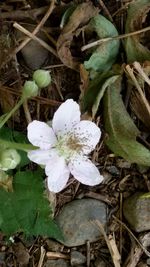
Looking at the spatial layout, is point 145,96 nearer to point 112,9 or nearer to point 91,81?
point 91,81

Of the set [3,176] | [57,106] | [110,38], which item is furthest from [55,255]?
[110,38]

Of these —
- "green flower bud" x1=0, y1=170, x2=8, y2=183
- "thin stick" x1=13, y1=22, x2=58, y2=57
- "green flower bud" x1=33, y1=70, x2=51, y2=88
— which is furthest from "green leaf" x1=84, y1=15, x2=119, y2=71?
"green flower bud" x1=0, y1=170, x2=8, y2=183

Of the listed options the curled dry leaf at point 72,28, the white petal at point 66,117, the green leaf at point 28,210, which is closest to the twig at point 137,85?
the curled dry leaf at point 72,28

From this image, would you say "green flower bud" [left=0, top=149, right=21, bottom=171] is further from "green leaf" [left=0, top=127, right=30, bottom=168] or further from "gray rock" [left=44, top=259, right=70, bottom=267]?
"gray rock" [left=44, top=259, right=70, bottom=267]

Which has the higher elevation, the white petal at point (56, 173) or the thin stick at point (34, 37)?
the thin stick at point (34, 37)

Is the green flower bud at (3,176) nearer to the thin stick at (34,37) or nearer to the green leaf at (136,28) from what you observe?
the thin stick at (34,37)

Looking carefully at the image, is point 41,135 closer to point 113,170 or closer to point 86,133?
point 86,133
